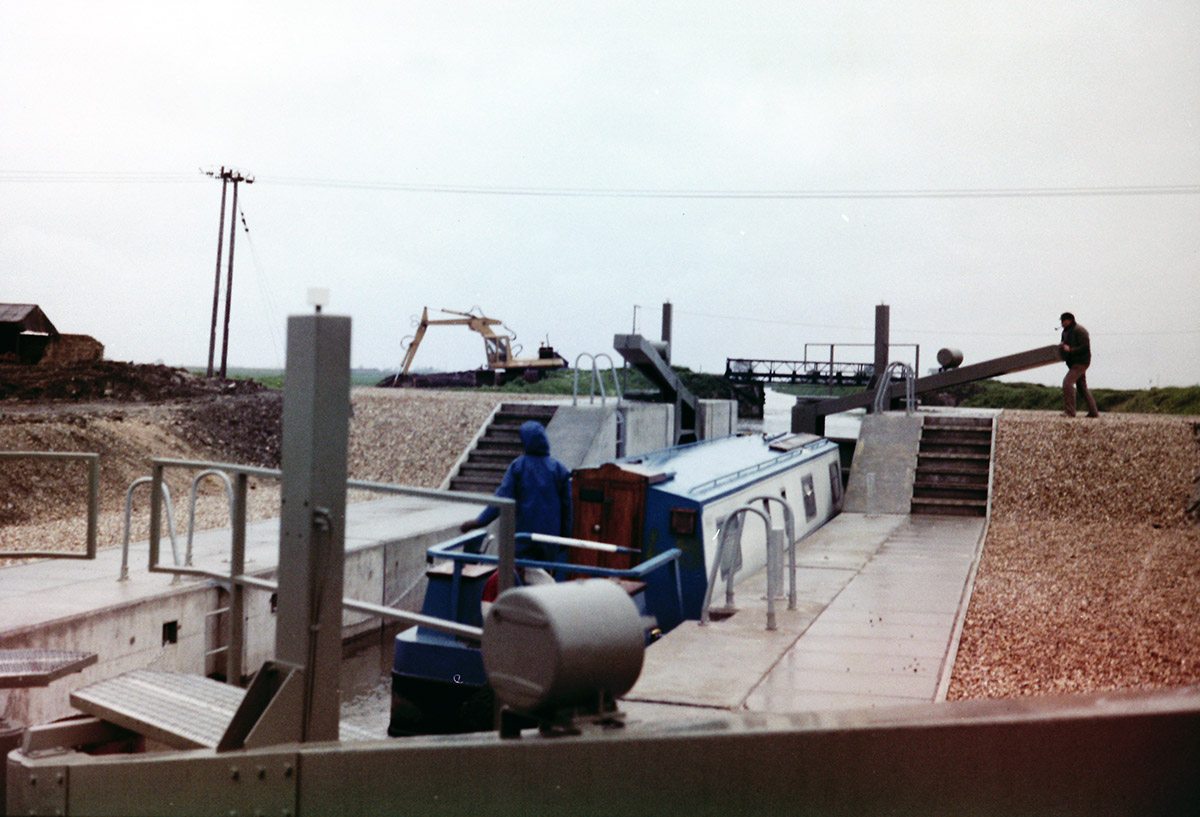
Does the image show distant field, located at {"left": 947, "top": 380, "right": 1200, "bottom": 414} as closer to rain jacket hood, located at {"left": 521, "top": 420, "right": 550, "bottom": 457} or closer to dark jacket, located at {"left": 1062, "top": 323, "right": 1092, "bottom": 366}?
dark jacket, located at {"left": 1062, "top": 323, "right": 1092, "bottom": 366}

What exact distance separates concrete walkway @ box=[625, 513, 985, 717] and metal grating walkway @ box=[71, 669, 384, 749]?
1.64m

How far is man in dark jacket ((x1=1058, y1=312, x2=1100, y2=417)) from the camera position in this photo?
15.0 m

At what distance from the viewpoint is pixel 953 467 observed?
1427 cm

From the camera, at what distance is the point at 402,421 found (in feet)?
59.0

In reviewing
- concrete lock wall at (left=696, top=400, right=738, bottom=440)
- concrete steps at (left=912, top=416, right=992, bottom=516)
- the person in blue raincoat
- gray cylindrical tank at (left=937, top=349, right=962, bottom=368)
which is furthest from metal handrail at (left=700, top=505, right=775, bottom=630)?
gray cylindrical tank at (left=937, top=349, right=962, bottom=368)

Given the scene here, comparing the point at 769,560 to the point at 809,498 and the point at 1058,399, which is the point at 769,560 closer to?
the point at 809,498

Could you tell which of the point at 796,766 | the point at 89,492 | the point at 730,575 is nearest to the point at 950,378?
the point at 730,575

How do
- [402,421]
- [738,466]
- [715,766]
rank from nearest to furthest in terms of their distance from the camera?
[715,766]
[738,466]
[402,421]

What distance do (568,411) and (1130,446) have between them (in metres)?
7.99

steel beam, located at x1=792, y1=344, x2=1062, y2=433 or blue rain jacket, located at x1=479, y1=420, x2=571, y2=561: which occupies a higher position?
steel beam, located at x1=792, y1=344, x2=1062, y2=433

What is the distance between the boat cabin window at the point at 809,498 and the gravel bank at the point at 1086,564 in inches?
75.8

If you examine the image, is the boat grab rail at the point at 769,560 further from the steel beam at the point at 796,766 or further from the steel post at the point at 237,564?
the steel beam at the point at 796,766

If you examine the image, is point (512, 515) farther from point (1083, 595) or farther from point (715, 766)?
point (1083, 595)

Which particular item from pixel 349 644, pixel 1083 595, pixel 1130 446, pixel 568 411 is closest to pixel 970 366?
pixel 1130 446
